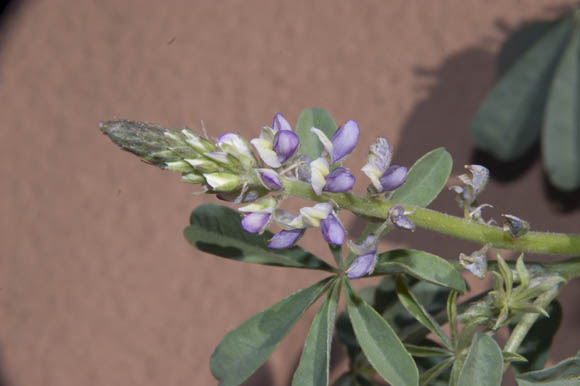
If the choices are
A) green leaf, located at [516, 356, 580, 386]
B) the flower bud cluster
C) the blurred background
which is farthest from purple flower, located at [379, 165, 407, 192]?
the blurred background

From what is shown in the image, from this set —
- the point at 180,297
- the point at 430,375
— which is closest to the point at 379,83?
the point at 180,297

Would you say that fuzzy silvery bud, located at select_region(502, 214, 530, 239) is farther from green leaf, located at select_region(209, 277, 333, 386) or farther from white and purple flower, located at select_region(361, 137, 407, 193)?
green leaf, located at select_region(209, 277, 333, 386)

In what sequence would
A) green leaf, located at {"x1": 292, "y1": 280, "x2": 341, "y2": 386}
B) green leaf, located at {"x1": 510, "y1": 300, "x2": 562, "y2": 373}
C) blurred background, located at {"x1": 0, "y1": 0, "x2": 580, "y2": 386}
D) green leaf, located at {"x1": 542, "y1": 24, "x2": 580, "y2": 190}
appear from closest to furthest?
green leaf, located at {"x1": 292, "y1": 280, "x2": 341, "y2": 386}
green leaf, located at {"x1": 510, "y1": 300, "x2": 562, "y2": 373}
green leaf, located at {"x1": 542, "y1": 24, "x2": 580, "y2": 190}
blurred background, located at {"x1": 0, "y1": 0, "x2": 580, "y2": 386}

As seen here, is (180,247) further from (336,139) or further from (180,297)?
(336,139)

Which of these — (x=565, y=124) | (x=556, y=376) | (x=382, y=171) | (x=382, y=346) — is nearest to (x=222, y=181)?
(x=382, y=171)

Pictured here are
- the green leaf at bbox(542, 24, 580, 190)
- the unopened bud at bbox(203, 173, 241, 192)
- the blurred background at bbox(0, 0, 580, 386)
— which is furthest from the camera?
the blurred background at bbox(0, 0, 580, 386)

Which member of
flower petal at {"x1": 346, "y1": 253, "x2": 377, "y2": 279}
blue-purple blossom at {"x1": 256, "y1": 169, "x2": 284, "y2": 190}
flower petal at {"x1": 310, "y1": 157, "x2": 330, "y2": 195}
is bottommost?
flower petal at {"x1": 346, "y1": 253, "x2": 377, "y2": 279}
